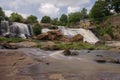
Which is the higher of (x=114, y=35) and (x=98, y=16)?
(x=98, y=16)

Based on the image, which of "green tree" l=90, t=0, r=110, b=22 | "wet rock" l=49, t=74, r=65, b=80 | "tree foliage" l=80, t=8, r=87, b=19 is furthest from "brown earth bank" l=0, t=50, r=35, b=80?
"tree foliage" l=80, t=8, r=87, b=19

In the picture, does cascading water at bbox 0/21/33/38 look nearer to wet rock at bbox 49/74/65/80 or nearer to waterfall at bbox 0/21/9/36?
waterfall at bbox 0/21/9/36

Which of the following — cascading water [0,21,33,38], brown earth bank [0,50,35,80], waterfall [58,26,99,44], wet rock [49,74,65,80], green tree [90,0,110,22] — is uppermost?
green tree [90,0,110,22]

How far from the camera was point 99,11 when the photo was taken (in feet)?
249

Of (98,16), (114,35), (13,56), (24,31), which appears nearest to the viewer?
(13,56)

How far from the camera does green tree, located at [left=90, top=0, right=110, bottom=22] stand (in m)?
75.4

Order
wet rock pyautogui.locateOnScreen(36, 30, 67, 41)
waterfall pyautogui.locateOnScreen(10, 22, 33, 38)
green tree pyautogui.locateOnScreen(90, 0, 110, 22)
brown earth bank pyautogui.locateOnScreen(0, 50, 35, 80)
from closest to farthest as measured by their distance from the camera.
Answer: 1. brown earth bank pyautogui.locateOnScreen(0, 50, 35, 80)
2. wet rock pyautogui.locateOnScreen(36, 30, 67, 41)
3. waterfall pyautogui.locateOnScreen(10, 22, 33, 38)
4. green tree pyautogui.locateOnScreen(90, 0, 110, 22)

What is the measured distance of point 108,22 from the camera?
70375mm

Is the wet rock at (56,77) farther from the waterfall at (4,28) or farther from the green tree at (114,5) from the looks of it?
the green tree at (114,5)

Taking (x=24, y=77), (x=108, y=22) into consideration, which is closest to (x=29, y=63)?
(x=24, y=77)

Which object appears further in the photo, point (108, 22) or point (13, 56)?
point (108, 22)

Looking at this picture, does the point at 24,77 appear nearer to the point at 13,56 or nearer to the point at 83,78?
the point at 83,78

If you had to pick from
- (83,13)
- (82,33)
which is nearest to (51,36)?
(82,33)

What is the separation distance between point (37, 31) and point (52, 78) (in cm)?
4198
